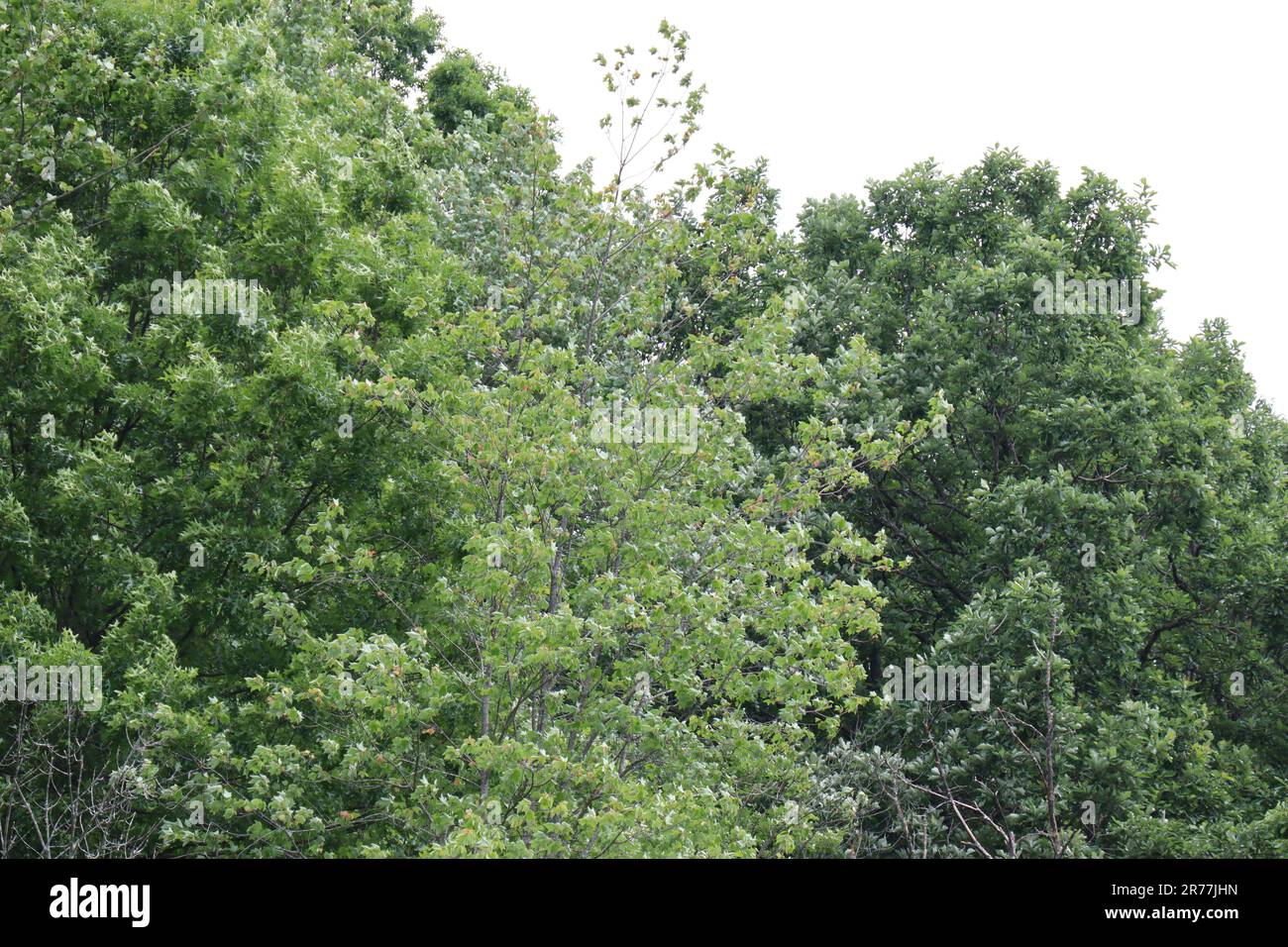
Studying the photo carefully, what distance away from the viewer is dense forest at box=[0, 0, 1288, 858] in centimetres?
1144

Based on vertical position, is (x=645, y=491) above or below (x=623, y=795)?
above

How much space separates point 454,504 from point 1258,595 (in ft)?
39.4

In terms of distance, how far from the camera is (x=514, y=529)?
10.9 m

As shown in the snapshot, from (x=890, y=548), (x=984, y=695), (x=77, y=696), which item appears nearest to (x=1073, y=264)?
(x=890, y=548)

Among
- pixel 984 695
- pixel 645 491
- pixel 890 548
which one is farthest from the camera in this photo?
pixel 890 548

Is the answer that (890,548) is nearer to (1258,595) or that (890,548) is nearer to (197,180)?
(1258,595)

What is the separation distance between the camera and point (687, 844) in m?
10.4

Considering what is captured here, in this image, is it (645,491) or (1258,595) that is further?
(1258,595)

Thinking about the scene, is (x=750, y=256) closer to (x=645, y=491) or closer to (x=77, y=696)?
(x=645, y=491)

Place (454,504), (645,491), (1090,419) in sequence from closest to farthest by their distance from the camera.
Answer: (645,491)
(454,504)
(1090,419)

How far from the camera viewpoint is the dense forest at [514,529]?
37.5ft

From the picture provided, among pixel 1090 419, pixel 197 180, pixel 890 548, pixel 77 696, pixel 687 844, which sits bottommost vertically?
pixel 687 844

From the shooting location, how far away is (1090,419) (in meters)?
18.5

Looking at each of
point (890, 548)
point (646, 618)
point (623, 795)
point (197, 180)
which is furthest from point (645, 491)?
point (890, 548)
